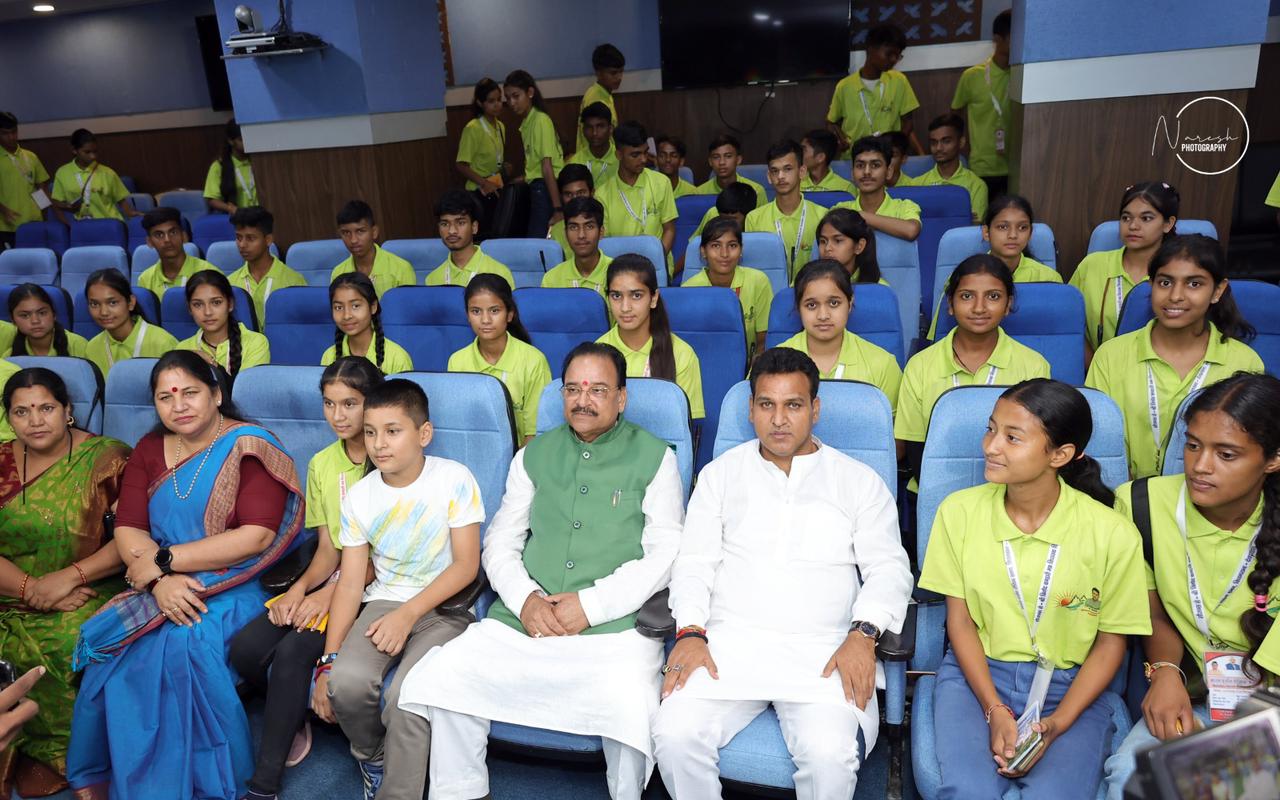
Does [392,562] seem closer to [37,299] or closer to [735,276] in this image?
[735,276]

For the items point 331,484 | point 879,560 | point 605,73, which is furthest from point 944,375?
point 605,73

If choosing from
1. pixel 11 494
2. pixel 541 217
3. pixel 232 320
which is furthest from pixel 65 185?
pixel 11 494

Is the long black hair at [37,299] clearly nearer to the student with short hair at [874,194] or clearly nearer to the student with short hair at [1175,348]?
the student with short hair at [874,194]

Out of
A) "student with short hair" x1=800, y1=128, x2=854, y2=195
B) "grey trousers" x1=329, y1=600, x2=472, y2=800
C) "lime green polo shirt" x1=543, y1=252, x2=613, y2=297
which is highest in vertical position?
"student with short hair" x1=800, y1=128, x2=854, y2=195

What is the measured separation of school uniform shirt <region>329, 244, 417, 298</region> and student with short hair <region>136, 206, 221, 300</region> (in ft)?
2.98

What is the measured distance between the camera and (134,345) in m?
4.11

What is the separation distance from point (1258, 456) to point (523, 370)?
2.27 meters

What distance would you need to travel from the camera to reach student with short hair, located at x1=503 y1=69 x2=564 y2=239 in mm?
6652

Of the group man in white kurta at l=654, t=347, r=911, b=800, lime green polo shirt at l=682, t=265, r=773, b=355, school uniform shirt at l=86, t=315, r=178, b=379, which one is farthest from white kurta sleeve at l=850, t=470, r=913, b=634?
school uniform shirt at l=86, t=315, r=178, b=379

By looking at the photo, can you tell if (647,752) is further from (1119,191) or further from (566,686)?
(1119,191)

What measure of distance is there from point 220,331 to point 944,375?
302 cm

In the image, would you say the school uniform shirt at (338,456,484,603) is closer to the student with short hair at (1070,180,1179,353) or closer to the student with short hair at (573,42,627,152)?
the student with short hair at (1070,180,1179,353)

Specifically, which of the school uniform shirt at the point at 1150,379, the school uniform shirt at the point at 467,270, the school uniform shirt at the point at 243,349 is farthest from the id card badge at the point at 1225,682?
the school uniform shirt at the point at 243,349

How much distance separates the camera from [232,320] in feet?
13.0
